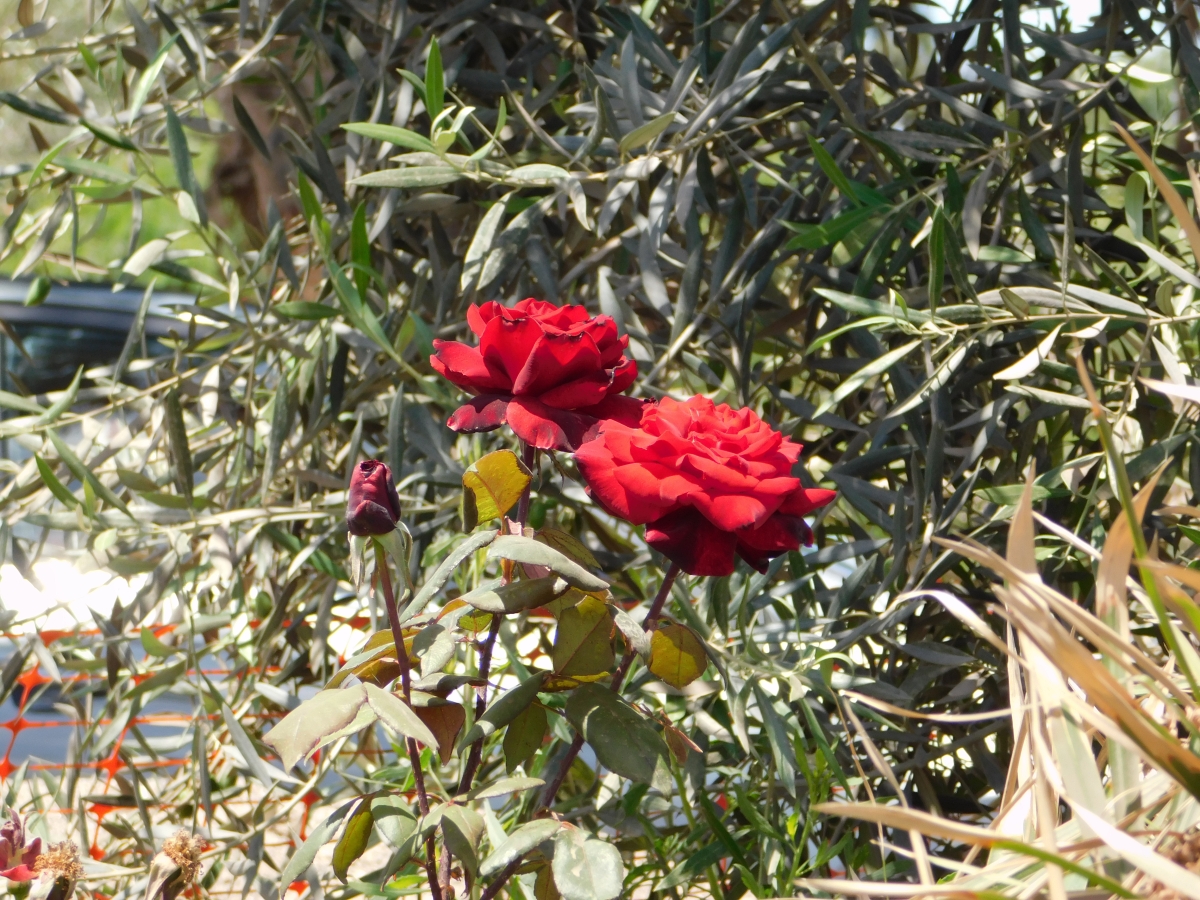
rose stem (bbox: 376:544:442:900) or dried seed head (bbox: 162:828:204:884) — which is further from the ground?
rose stem (bbox: 376:544:442:900)

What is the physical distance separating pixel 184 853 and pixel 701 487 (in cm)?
35

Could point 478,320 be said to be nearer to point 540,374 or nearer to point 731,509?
point 540,374

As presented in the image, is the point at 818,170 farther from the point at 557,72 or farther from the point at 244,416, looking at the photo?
the point at 244,416

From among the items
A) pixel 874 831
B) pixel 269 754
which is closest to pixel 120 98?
pixel 269 754

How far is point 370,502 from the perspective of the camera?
0.45 m

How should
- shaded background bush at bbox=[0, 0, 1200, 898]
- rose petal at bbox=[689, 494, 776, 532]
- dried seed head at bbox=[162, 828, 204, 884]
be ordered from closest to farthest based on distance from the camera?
rose petal at bbox=[689, 494, 776, 532] → dried seed head at bbox=[162, 828, 204, 884] → shaded background bush at bbox=[0, 0, 1200, 898]

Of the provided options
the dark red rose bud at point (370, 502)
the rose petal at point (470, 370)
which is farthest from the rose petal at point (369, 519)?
the rose petal at point (470, 370)

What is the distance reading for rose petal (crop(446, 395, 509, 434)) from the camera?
52 centimetres

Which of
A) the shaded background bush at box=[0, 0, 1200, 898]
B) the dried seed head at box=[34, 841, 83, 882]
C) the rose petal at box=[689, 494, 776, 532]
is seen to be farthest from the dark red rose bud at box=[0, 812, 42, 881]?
the rose petal at box=[689, 494, 776, 532]

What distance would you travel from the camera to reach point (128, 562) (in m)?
0.89

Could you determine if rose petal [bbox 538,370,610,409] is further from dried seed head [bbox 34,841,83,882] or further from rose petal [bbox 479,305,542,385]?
dried seed head [bbox 34,841,83,882]

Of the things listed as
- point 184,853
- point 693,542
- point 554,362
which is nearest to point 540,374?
point 554,362

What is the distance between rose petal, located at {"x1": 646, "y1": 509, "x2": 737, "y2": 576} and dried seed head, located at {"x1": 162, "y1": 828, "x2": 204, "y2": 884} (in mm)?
317

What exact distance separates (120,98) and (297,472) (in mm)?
592
